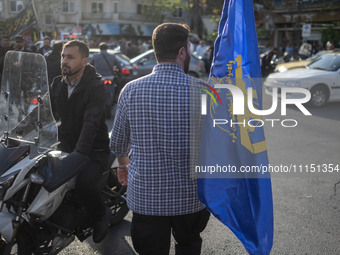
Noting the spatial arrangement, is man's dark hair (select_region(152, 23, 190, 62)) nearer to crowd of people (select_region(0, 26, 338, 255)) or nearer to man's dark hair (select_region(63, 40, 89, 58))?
crowd of people (select_region(0, 26, 338, 255))

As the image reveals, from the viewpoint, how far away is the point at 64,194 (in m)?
3.15

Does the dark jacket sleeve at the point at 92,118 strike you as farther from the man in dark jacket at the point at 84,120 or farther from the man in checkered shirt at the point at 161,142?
the man in checkered shirt at the point at 161,142

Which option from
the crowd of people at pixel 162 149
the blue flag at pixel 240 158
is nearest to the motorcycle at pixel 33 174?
the crowd of people at pixel 162 149

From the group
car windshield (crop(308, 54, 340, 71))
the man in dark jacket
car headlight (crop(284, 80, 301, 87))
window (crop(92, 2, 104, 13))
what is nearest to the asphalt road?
the man in dark jacket

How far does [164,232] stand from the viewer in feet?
7.89

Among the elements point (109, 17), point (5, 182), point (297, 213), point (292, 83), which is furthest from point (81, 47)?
point (109, 17)

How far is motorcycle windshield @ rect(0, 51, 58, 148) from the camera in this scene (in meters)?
3.21

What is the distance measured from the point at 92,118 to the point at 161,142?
1093mm

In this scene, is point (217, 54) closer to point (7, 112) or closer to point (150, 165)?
point (150, 165)

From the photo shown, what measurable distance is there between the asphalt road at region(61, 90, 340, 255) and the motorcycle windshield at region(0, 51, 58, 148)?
1137mm

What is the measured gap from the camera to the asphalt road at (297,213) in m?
3.68

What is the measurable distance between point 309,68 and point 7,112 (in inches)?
426

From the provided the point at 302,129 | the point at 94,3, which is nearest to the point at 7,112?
the point at 302,129

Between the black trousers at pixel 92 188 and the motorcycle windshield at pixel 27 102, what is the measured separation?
0.36 m
